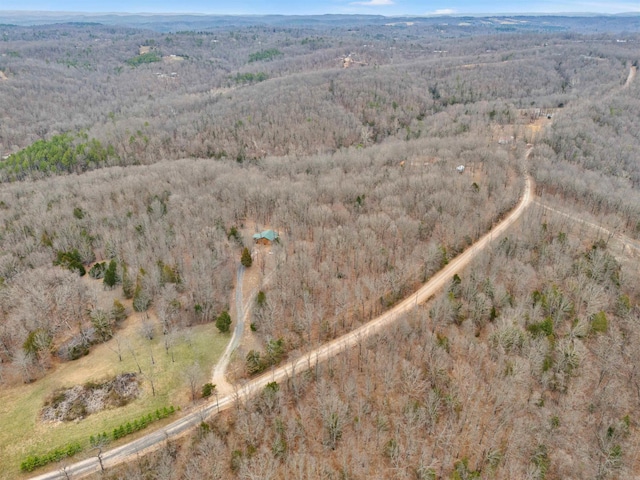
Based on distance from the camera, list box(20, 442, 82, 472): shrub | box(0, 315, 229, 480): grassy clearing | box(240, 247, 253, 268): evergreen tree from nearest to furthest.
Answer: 1. box(20, 442, 82, 472): shrub
2. box(0, 315, 229, 480): grassy clearing
3. box(240, 247, 253, 268): evergreen tree

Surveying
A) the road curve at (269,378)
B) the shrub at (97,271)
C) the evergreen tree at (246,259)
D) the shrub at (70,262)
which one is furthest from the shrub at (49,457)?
the shrub at (70,262)

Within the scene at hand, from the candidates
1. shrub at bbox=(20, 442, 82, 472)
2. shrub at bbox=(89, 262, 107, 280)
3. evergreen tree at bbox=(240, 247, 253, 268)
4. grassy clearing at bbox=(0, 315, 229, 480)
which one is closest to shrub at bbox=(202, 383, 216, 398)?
grassy clearing at bbox=(0, 315, 229, 480)

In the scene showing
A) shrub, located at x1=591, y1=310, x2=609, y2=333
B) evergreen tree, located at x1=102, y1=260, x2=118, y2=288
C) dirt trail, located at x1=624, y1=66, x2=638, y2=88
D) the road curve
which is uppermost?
dirt trail, located at x1=624, y1=66, x2=638, y2=88

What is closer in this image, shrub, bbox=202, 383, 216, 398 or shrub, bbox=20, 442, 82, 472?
shrub, bbox=20, 442, 82, 472

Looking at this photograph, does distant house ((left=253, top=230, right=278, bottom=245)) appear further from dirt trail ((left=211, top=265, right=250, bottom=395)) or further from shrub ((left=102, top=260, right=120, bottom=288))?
shrub ((left=102, top=260, right=120, bottom=288))

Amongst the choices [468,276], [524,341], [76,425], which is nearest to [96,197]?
[76,425]

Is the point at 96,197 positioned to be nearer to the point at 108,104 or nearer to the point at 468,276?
the point at 468,276

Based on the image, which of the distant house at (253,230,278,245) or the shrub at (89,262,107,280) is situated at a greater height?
the distant house at (253,230,278,245)

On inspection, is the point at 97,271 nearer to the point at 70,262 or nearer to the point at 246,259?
the point at 70,262

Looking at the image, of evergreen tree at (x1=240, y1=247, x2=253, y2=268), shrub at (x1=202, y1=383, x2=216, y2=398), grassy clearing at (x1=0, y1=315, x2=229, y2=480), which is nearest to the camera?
grassy clearing at (x1=0, y1=315, x2=229, y2=480)
